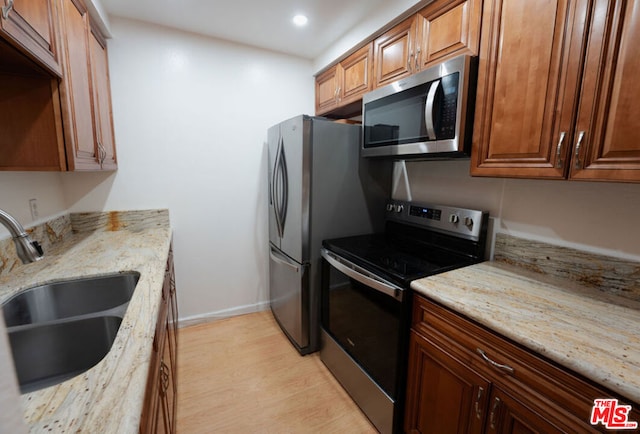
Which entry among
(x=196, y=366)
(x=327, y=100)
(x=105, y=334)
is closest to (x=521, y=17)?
(x=327, y=100)

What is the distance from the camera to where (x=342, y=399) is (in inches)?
71.0

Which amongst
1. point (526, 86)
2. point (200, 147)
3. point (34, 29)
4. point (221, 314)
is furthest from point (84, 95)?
point (526, 86)

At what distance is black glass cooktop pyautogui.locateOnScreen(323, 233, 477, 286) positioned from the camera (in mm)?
1408

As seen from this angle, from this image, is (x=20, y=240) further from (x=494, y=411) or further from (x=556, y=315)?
(x=556, y=315)

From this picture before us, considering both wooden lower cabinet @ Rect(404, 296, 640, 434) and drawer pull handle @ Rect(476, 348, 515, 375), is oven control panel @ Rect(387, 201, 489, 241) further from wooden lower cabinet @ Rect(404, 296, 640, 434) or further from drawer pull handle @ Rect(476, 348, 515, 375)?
drawer pull handle @ Rect(476, 348, 515, 375)

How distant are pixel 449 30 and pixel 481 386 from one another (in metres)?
1.60

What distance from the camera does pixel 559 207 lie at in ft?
4.52

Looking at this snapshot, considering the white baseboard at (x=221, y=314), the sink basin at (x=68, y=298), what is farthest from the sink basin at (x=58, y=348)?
the white baseboard at (x=221, y=314)

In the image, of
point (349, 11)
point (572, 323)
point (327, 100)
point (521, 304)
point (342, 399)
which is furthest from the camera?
point (327, 100)

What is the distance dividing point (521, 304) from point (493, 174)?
559 millimetres

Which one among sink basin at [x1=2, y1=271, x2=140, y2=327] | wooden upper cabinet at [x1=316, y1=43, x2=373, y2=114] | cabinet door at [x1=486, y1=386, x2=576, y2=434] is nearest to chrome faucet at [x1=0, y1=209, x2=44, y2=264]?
sink basin at [x1=2, y1=271, x2=140, y2=327]

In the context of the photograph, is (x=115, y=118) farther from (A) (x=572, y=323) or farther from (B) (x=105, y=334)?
(A) (x=572, y=323)

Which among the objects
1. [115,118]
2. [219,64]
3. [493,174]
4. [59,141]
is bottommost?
[493,174]

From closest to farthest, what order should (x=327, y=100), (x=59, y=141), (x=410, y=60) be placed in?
(x=59, y=141) → (x=410, y=60) → (x=327, y=100)
